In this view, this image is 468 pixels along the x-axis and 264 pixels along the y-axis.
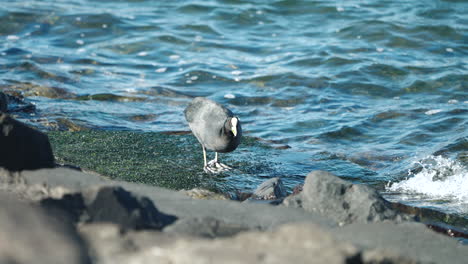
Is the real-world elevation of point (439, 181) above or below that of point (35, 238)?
below

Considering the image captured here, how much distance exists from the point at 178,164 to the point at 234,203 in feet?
9.66

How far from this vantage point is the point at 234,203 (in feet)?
15.6

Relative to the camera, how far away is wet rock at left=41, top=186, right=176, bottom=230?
12.2 ft

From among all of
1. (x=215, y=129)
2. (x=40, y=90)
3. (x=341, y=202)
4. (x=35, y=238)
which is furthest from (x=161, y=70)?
(x=35, y=238)

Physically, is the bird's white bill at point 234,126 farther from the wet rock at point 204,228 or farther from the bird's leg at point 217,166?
the wet rock at point 204,228

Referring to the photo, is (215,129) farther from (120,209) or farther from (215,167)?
(120,209)

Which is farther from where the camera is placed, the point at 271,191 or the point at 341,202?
the point at 271,191

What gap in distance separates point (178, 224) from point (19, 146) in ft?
5.22

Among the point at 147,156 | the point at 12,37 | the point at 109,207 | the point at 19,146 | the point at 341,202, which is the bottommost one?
the point at 147,156

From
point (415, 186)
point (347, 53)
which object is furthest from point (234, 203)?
point (347, 53)

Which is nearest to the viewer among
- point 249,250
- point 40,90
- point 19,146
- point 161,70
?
point 249,250

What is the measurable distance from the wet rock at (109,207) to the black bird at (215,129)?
3.53 m

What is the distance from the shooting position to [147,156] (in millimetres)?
7621

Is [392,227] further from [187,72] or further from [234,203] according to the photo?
[187,72]
